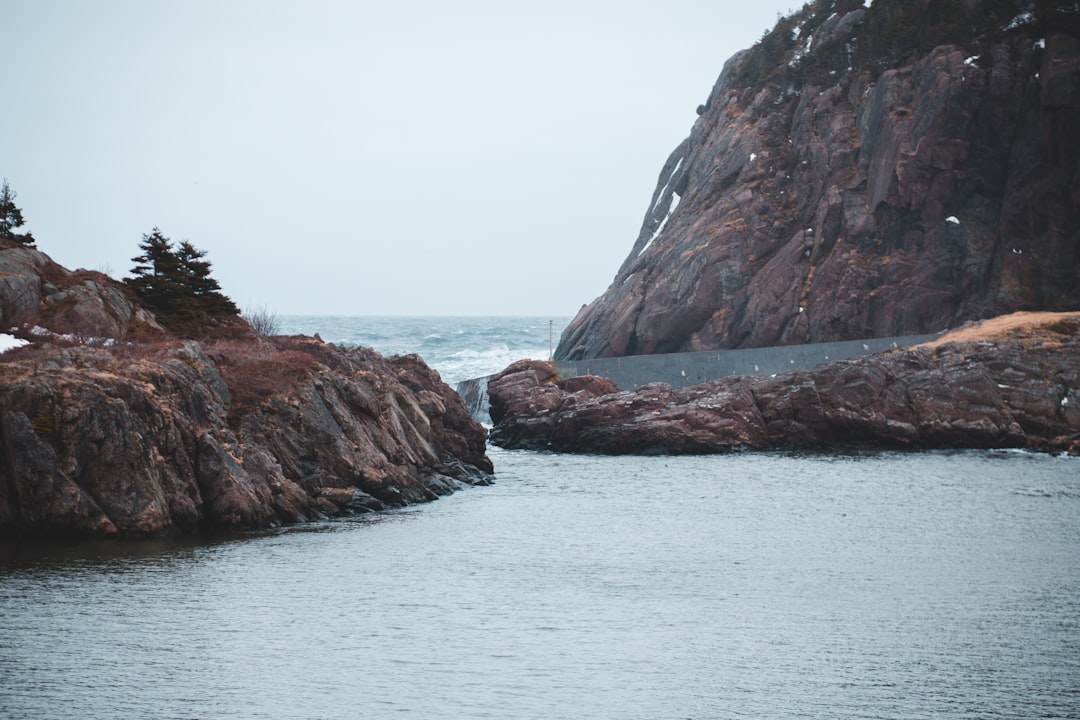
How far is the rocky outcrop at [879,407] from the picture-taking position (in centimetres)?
5125

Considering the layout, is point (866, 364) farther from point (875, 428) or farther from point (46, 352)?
point (46, 352)

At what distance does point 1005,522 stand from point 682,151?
90192 mm

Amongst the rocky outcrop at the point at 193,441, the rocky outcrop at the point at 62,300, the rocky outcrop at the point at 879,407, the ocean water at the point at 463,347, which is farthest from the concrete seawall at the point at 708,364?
the rocky outcrop at the point at 62,300

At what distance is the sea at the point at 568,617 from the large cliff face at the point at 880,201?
4324cm

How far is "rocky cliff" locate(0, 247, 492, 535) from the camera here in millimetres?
25188

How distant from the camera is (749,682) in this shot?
14.9 m

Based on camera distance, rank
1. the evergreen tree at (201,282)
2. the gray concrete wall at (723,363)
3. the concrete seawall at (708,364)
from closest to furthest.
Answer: the evergreen tree at (201,282), the gray concrete wall at (723,363), the concrete seawall at (708,364)

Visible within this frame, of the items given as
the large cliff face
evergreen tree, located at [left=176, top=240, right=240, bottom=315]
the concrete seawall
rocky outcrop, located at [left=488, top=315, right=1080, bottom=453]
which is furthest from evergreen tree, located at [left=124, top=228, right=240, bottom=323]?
the large cliff face

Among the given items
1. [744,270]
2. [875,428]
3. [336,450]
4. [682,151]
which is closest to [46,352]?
[336,450]

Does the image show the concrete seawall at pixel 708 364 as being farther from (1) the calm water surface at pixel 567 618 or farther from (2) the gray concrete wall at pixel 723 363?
(1) the calm water surface at pixel 567 618

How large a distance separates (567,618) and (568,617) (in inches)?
3.8

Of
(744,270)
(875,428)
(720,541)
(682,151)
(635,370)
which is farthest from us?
(682,151)

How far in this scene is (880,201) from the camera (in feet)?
254

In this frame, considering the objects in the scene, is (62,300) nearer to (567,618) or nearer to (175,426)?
(175,426)
